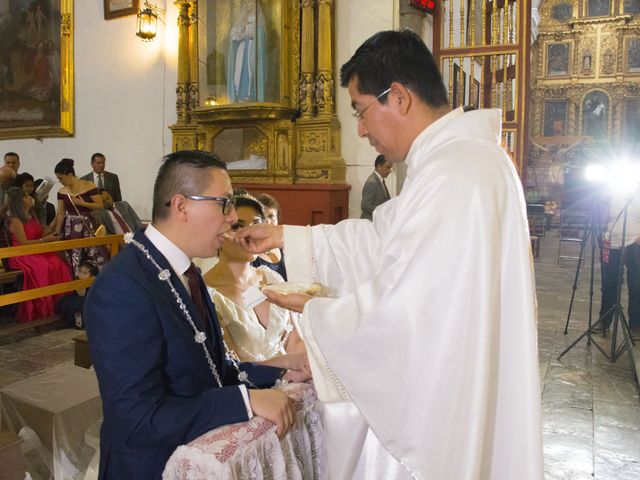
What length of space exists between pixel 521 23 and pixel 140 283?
5.96 m

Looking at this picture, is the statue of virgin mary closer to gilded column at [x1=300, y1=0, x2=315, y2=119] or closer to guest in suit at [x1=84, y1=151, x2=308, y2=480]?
gilded column at [x1=300, y1=0, x2=315, y2=119]

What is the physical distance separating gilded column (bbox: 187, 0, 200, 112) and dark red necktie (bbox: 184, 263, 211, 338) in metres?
6.04

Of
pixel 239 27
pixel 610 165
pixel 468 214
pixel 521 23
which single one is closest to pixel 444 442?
pixel 468 214

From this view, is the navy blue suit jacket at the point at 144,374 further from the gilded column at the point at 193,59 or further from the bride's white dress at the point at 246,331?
the gilded column at the point at 193,59

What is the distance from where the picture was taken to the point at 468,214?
1.51 m

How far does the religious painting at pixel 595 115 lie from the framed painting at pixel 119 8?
1738cm

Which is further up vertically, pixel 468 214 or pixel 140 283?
pixel 468 214

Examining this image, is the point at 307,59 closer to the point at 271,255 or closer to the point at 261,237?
the point at 271,255

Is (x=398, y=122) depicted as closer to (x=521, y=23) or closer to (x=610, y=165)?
(x=610, y=165)

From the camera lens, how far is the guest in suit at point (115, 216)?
6.32 metres

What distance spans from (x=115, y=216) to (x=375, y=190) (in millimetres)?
2876

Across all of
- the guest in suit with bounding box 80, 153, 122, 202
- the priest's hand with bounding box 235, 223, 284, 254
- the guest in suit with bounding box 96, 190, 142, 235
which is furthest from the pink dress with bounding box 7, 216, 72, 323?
the priest's hand with bounding box 235, 223, 284, 254

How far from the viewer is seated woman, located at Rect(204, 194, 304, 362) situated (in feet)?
7.73

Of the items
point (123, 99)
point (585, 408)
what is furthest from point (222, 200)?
point (123, 99)
